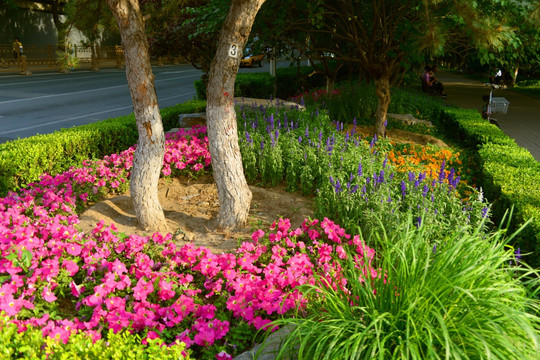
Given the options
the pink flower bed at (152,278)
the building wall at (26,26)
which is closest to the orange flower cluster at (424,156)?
the pink flower bed at (152,278)

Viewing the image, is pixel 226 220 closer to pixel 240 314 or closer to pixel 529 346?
pixel 240 314

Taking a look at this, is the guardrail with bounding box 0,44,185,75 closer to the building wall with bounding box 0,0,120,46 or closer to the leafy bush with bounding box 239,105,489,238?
the building wall with bounding box 0,0,120,46

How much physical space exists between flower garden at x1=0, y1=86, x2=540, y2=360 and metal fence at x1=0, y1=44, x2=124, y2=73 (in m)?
23.6

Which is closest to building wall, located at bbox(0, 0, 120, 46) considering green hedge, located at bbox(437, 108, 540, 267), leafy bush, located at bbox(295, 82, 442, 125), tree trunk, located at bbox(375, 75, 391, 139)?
leafy bush, located at bbox(295, 82, 442, 125)

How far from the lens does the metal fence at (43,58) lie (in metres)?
27.3

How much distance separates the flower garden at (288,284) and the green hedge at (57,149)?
0.65 metres

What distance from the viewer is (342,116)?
11.0 meters

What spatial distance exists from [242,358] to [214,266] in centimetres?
101

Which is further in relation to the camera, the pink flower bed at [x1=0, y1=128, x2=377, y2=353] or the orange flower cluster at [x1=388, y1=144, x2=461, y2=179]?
the orange flower cluster at [x1=388, y1=144, x2=461, y2=179]

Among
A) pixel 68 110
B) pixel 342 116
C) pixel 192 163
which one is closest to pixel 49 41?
pixel 68 110

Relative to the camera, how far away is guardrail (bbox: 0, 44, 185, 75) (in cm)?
2698

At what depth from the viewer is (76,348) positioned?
2.65m

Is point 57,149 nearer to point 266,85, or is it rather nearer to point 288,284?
point 288,284

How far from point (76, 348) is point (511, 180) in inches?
202
